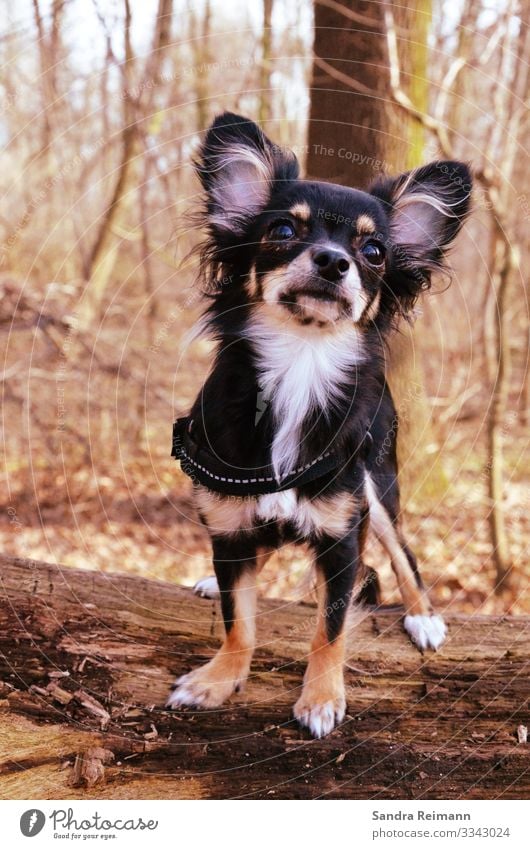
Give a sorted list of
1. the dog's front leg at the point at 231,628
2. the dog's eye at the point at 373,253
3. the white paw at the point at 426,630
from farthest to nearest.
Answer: the white paw at the point at 426,630 < the dog's front leg at the point at 231,628 < the dog's eye at the point at 373,253

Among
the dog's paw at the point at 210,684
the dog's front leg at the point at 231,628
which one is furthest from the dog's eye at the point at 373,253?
the dog's paw at the point at 210,684

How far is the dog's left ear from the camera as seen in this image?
321cm

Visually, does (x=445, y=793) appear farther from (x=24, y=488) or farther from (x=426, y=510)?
(x=24, y=488)

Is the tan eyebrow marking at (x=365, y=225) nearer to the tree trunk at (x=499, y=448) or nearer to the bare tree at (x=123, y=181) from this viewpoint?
the tree trunk at (x=499, y=448)

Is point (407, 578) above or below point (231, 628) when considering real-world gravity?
above

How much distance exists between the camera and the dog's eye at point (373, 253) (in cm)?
305

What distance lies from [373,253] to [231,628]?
1.87 meters

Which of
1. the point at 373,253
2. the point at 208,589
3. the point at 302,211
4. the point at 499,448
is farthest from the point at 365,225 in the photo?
the point at 499,448

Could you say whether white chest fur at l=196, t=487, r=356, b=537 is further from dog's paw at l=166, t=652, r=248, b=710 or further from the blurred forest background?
the blurred forest background

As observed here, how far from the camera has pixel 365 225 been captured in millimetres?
3012

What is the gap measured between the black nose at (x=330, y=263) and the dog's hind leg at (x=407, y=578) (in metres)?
1.12

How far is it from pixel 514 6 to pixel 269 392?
174 inches
